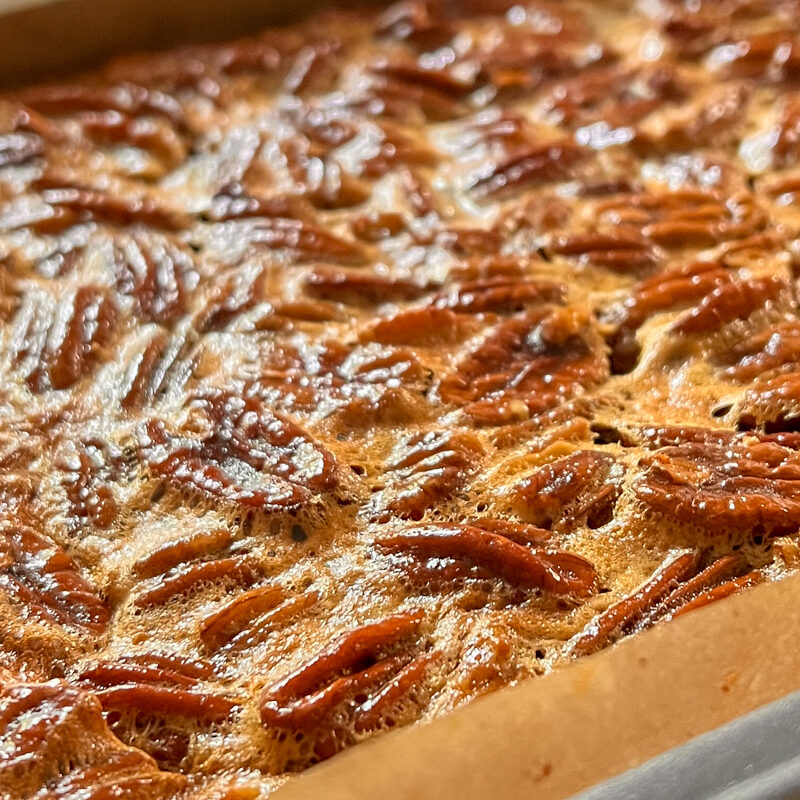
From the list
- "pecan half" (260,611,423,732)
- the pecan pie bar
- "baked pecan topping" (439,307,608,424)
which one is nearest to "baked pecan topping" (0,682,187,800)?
the pecan pie bar

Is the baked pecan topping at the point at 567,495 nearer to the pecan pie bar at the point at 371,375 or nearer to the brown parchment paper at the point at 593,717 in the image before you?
the pecan pie bar at the point at 371,375

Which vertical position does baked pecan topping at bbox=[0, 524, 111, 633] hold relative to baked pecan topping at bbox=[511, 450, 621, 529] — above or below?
above

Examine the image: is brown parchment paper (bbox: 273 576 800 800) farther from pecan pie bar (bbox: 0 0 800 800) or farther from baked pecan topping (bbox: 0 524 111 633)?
baked pecan topping (bbox: 0 524 111 633)

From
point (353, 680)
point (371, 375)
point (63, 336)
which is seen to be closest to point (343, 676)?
point (353, 680)

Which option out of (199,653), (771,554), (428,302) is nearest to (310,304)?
(428,302)

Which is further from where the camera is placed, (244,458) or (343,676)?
(244,458)

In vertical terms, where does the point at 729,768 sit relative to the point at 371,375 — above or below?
below

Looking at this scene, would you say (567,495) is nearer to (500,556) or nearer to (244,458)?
(500,556)

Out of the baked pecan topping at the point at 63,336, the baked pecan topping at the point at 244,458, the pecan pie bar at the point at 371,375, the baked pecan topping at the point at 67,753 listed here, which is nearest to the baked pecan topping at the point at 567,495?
the pecan pie bar at the point at 371,375

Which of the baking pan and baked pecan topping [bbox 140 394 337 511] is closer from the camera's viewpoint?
the baking pan
